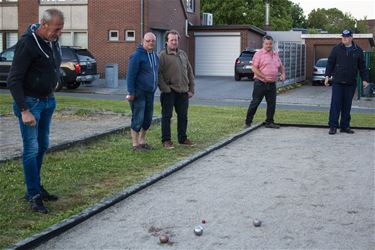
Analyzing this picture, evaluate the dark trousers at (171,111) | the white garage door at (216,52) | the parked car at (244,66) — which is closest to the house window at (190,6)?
the white garage door at (216,52)

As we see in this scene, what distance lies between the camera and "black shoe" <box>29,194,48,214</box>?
586 cm

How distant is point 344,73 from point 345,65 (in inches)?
6.0

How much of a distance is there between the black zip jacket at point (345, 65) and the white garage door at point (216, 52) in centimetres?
2686

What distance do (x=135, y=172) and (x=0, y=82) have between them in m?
19.2

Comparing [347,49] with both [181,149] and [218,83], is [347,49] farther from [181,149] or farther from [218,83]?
[218,83]

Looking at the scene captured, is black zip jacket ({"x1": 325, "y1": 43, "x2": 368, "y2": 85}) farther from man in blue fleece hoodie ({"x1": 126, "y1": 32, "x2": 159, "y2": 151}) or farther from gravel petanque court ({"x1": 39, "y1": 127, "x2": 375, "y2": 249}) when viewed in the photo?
man in blue fleece hoodie ({"x1": 126, "y1": 32, "x2": 159, "y2": 151})

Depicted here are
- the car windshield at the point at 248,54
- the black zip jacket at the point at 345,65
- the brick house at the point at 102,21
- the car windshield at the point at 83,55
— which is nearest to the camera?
the black zip jacket at the point at 345,65

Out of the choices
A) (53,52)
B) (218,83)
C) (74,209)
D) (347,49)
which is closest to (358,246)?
(74,209)

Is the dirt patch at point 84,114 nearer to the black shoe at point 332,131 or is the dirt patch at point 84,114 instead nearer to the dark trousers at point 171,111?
the dark trousers at point 171,111

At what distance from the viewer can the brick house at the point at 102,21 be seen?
3153 cm

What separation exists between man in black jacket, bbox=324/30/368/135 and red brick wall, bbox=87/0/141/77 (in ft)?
66.7

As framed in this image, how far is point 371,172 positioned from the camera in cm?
827

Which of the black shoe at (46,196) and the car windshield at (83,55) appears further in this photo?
the car windshield at (83,55)

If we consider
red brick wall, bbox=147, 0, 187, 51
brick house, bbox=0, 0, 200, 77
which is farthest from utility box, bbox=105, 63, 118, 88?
red brick wall, bbox=147, 0, 187, 51
